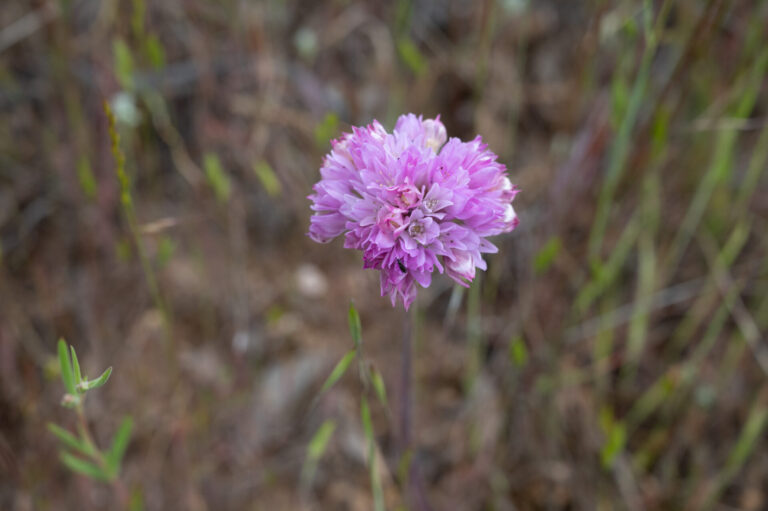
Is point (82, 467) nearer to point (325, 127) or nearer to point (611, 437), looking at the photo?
point (325, 127)

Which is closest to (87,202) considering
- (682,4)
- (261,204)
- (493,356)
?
(261,204)

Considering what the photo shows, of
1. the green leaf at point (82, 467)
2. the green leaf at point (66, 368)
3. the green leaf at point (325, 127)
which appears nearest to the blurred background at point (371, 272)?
the green leaf at point (325, 127)

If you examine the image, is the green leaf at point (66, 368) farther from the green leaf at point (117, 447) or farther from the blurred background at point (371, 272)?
the blurred background at point (371, 272)

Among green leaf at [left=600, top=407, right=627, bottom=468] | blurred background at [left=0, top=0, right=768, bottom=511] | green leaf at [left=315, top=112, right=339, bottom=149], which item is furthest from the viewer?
blurred background at [left=0, top=0, right=768, bottom=511]

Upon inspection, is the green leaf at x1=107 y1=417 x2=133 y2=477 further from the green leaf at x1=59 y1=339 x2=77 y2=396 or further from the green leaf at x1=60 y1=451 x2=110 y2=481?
the green leaf at x1=59 y1=339 x2=77 y2=396

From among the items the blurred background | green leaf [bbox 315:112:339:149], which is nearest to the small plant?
the blurred background

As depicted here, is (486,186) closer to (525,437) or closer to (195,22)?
(525,437)
